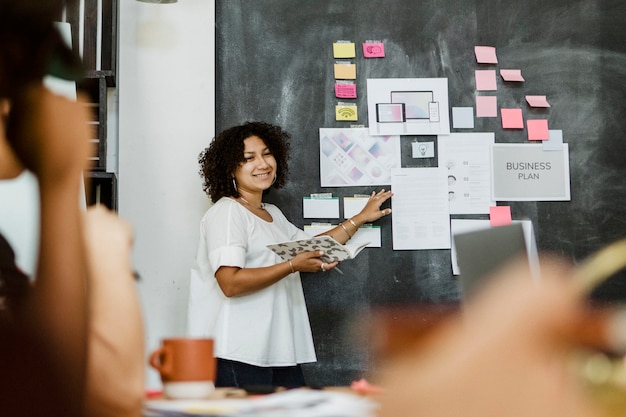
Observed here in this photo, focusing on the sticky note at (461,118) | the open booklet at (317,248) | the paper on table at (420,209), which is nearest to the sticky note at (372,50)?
the sticky note at (461,118)

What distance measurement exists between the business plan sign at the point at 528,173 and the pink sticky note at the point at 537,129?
0.13 ft

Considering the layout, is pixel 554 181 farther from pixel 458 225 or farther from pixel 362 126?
pixel 362 126

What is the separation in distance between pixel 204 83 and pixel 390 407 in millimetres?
3121

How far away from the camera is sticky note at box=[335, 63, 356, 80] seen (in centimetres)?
361

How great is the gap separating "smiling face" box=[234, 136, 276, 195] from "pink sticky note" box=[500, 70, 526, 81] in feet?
3.59

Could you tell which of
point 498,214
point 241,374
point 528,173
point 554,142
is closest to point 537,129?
point 554,142

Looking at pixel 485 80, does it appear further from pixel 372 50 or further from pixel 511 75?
pixel 372 50

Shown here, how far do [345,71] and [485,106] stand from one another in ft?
2.02

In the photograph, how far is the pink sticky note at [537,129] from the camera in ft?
12.1

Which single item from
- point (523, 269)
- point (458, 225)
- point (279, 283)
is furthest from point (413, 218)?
point (523, 269)

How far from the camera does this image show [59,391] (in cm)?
40

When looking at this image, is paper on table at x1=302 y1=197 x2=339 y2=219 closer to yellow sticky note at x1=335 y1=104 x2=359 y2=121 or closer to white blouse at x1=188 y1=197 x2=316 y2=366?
white blouse at x1=188 y1=197 x2=316 y2=366

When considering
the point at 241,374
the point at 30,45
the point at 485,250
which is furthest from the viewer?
the point at 241,374

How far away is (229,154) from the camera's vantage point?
3287 mm
